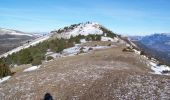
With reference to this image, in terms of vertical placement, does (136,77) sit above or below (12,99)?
above

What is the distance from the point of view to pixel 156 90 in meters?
33.5

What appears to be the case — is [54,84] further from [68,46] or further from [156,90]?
[68,46]

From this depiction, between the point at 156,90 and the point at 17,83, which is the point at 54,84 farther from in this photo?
→ the point at 156,90

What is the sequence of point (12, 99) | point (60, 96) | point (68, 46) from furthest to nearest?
point (68, 46), point (12, 99), point (60, 96)

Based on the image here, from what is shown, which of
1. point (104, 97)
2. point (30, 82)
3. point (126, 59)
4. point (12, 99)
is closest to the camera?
point (104, 97)

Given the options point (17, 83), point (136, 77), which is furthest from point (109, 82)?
point (17, 83)

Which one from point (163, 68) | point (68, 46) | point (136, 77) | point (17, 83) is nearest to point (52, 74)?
point (17, 83)

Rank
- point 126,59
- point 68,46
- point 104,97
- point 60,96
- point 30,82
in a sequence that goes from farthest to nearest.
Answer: point 68,46, point 126,59, point 30,82, point 60,96, point 104,97

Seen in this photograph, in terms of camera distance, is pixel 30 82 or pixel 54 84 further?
pixel 30 82

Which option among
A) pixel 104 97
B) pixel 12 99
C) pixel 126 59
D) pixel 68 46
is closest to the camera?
pixel 104 97

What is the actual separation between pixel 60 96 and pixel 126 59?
951 inches

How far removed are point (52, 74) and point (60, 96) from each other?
32.5ft

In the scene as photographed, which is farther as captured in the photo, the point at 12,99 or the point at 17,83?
the point at 17,83

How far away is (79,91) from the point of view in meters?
35.5
